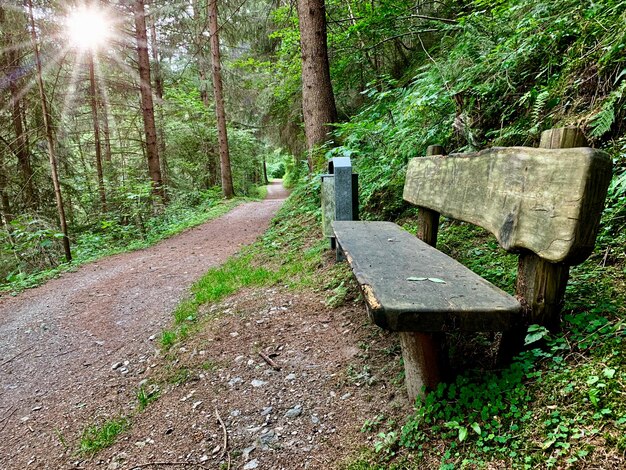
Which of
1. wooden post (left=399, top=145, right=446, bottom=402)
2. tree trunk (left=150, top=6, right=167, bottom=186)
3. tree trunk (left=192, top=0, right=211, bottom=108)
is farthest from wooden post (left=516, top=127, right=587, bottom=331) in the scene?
tree trunk (left=150, top=6, right=167, bottom=186)

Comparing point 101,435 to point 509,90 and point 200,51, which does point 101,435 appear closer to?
point 509,90

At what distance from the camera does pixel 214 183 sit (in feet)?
67.2

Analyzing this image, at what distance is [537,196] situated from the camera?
1654 millimetres

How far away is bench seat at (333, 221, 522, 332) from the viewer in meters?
1.46

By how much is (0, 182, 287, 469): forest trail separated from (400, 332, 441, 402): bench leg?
2462 millimetres

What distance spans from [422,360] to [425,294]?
1.36 ft

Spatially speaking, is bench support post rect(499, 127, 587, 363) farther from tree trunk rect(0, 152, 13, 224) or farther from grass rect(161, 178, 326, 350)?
tree trunk rect(0, 152, 13, 224)

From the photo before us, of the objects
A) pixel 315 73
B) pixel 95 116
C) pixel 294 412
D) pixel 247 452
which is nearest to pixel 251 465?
pixel 247 452

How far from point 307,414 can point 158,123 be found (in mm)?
15821

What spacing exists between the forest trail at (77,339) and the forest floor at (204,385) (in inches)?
0.6

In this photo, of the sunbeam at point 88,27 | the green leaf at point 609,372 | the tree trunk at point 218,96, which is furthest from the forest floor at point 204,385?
the tree trunk at point 218,96

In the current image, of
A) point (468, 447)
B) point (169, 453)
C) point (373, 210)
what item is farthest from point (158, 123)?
point (468, 447)

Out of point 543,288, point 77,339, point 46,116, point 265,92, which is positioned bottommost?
point 77,339

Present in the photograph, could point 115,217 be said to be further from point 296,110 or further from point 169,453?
point 169,453
